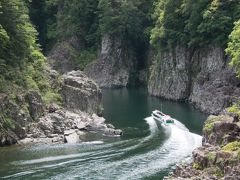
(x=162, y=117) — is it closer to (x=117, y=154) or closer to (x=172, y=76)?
(x=117, y=154)

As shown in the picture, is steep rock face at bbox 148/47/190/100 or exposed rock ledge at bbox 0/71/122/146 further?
steep rock face at bbox 148/47/190/100

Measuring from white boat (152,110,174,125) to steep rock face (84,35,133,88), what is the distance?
4920cm

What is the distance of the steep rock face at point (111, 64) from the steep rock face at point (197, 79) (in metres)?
20.3

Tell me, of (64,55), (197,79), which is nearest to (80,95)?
(197,79)

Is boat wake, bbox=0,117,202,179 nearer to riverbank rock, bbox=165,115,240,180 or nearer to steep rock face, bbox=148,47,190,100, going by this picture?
riverbank rock, bbox=165,115,240,180

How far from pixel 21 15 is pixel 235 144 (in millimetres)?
45745

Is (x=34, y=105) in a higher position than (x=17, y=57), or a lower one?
lower

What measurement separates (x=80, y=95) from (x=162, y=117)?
13.9 metres

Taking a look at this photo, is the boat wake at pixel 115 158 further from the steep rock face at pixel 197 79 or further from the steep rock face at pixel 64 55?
the steep rock face at pixel 64 55

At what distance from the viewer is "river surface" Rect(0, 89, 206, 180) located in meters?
58.4

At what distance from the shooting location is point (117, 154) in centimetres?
6638

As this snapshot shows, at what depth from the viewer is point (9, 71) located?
258ft

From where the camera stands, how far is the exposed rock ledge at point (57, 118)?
238 feet

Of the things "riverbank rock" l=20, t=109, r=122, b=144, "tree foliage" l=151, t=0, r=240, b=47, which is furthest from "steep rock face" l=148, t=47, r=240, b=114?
"riverbank rock" l=20, t=109, r=122, b=144
